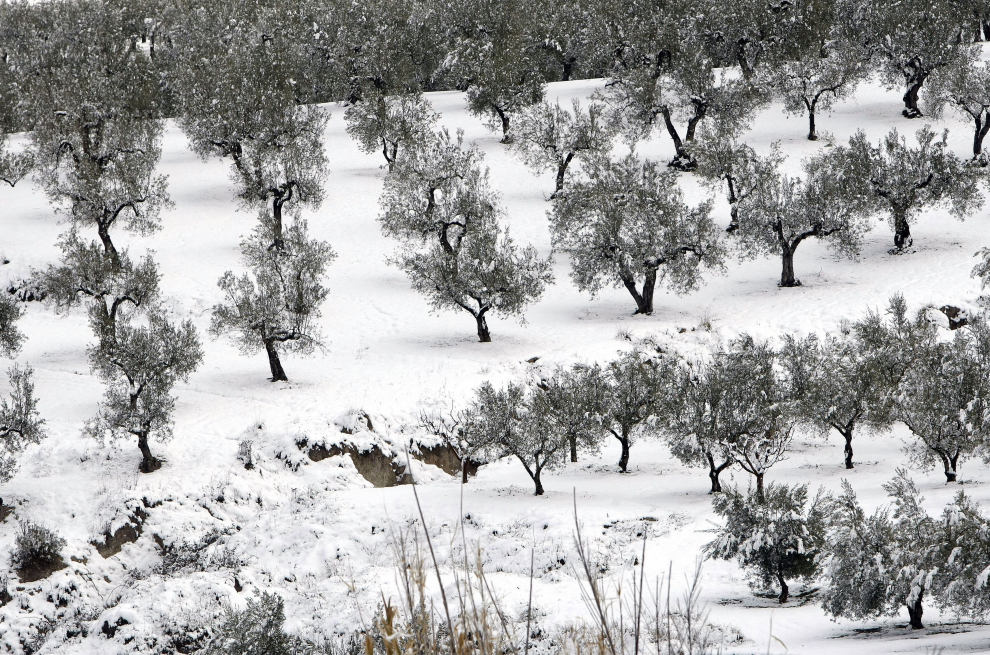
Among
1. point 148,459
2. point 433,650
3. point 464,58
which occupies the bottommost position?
point 148,459

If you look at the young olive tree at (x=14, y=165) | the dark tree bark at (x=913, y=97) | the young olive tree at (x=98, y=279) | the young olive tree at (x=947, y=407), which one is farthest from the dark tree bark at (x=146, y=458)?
the dark tree bark at (x=913, y=97)

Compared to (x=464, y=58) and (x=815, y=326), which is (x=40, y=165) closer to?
(x=464, y=58)

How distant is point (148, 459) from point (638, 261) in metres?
23.2

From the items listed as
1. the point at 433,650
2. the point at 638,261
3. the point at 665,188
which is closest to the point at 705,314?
the point at 638,261

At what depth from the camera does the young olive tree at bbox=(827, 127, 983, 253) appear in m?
45.7

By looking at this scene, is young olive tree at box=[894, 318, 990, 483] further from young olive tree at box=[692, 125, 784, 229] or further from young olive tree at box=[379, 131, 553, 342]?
young olive tree at box=[692, 125, 784, 229]

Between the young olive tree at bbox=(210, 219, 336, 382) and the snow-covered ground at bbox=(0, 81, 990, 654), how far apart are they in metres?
1.52

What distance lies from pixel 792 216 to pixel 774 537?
27.1m

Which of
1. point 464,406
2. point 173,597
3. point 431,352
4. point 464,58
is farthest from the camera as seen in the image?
point 464,58

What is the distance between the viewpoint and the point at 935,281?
1663 inches

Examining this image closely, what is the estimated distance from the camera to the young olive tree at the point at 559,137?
53375mm

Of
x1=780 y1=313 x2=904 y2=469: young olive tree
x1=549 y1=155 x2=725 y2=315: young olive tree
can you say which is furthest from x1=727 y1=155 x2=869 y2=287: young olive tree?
x1=780 y1=313 x2=904 y2=469: young olive tree

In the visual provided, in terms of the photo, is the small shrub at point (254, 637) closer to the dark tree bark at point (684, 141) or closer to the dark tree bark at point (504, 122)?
the dark tree bark at point (684, 141)

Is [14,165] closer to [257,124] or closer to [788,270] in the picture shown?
[257,124]
